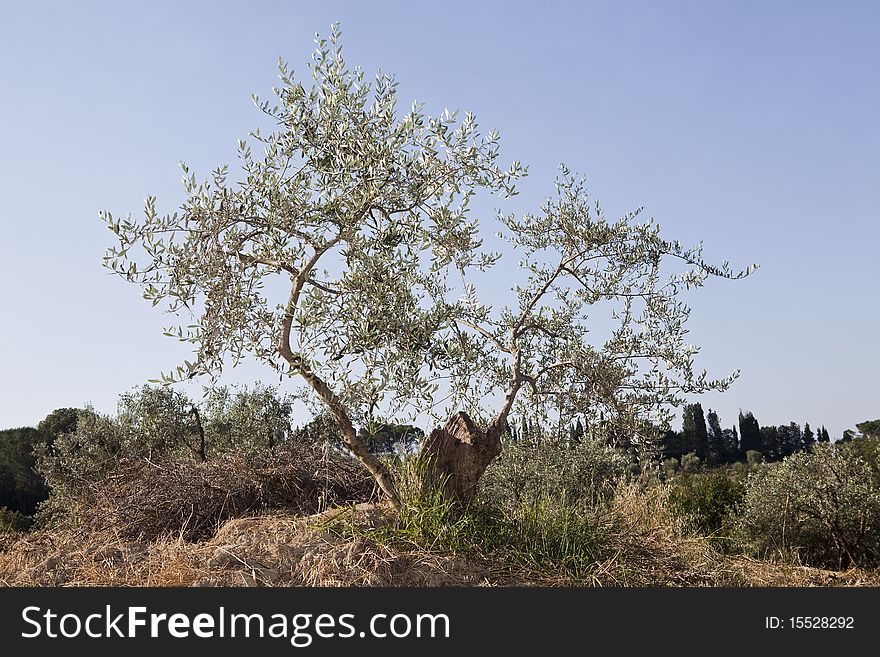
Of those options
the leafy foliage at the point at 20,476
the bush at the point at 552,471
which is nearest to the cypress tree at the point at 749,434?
the bush at the point at 552,471

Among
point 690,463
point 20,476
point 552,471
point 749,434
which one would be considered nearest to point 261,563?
point 552,471

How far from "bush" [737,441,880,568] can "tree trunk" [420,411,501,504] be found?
778 cm

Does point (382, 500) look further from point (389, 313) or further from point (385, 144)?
point (385, 144)

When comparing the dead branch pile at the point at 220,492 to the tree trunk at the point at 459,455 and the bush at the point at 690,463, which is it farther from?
the bush at the point at 690,463

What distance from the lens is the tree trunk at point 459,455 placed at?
9445 millimetres

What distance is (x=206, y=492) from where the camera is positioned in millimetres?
10648

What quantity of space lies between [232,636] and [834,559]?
505 inches

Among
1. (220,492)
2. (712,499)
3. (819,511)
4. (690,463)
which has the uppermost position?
(690,463)

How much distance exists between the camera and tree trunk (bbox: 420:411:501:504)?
945 cm

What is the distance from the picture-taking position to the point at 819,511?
14.7m

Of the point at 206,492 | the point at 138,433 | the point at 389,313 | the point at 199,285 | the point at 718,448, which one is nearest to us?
the point at 199,285

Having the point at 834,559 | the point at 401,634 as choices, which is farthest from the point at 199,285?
the point at 834,559

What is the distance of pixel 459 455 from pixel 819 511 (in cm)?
919

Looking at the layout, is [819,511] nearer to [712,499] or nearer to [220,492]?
[712,499]
